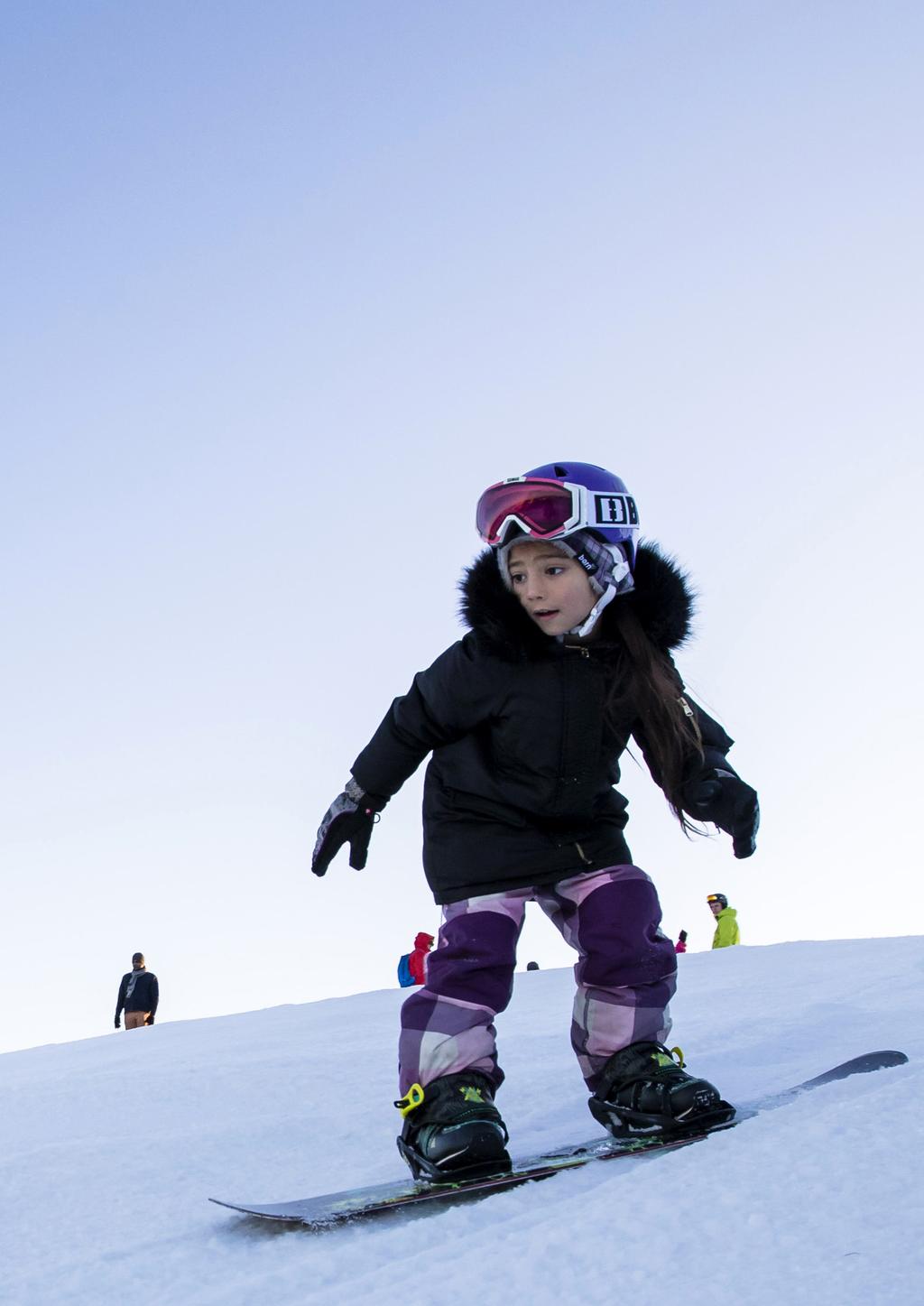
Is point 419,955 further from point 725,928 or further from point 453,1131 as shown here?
point 453,1131

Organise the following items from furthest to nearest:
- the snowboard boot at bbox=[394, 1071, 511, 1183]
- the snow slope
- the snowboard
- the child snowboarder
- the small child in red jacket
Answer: the small child in red jacket, the child snowboarder, the snowboard boot at bbox=[394, 1071, 511, 1183], the snowboard, the snow slope

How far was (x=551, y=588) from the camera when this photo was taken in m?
2.60

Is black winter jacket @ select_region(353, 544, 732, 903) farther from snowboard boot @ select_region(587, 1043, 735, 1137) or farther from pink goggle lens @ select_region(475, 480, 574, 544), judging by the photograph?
snowboard boot @ select_region(587, 1043, 735, 1137)

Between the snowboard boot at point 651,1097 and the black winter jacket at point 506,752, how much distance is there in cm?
42

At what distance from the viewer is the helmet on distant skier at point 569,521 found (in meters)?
2.62

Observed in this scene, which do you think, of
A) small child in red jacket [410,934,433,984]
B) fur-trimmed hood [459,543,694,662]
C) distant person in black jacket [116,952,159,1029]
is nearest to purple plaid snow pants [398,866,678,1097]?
fur-trimmed hood [459,543,694,662]

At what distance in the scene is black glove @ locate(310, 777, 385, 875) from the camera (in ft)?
8.59

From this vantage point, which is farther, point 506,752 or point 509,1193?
point 506,752

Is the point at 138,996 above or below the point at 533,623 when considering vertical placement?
above

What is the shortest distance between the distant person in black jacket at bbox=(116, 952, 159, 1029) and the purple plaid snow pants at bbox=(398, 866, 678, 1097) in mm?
9866

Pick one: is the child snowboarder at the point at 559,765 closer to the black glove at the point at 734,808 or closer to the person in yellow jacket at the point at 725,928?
the black glove at the point at 734,808

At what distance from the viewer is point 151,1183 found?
2316 mm

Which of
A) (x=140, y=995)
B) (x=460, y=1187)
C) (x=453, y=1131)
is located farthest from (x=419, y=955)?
(x=460, y=1187)

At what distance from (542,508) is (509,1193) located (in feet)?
4.85
